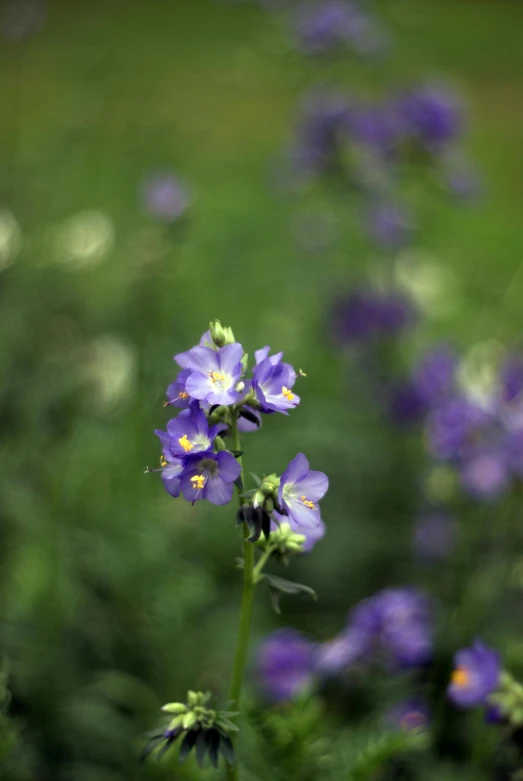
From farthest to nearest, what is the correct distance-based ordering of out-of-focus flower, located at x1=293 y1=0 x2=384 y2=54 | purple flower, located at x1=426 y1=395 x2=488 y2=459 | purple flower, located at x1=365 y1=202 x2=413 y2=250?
1. purple flower, located at x1=365 y1=202 x2=413 y2=250
2. out-of-focus flower, located at x1=293 y1=0 x2=384 y2=54
3. purple flower, located at x1=426 y1=395 x2=488 y2=459

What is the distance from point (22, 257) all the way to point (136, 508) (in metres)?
1.17

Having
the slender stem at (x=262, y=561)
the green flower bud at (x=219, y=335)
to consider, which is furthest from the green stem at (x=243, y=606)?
the green flower bud at (x=219, y=335)

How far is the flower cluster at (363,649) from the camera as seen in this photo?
1.88m

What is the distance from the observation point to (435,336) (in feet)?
14.7

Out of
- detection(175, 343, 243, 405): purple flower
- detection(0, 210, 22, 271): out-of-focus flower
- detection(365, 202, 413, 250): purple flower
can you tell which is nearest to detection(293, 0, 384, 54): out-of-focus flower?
detection(365, 202, 413, 250): purple flower

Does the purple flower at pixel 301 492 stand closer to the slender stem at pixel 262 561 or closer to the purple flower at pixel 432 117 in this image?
the slender stem at pixel 262 561

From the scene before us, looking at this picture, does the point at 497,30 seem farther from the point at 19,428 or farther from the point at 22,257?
the point at 19,428

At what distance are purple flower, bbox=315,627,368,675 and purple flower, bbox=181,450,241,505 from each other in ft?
2.92

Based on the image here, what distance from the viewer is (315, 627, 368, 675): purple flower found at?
186 centimetres

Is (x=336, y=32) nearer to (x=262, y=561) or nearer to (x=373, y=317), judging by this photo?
(x=373, y=317)

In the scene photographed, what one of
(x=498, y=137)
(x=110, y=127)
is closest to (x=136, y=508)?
(x=110, y=127)

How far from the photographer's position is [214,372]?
Result: 120 cm

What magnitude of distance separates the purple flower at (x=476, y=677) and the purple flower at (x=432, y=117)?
2274mm

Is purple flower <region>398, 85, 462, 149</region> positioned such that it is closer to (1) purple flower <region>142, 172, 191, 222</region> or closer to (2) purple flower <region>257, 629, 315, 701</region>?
(1) purple flower <region>142, 172, 191, 222</region>
